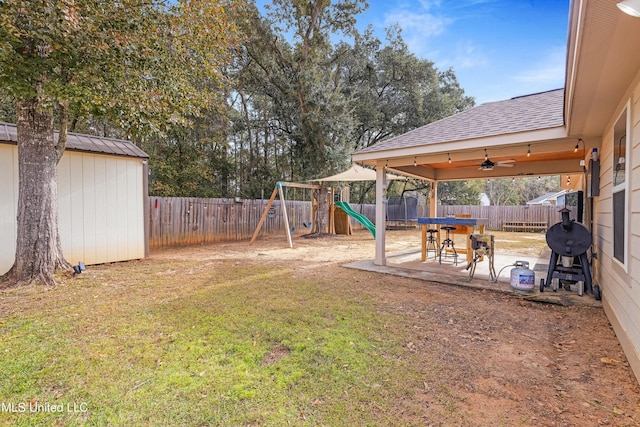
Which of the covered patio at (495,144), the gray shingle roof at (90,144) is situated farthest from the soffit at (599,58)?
the gray shingle roof at (90,144)

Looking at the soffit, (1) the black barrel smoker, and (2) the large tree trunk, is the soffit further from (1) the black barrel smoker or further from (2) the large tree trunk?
(2) the large tree trunk

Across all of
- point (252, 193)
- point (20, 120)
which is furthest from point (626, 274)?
point (252, 193)

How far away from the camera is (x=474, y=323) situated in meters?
3.10

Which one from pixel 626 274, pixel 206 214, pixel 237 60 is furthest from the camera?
pixel 237 60

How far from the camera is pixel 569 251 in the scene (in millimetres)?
3895

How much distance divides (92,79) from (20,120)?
129 cm

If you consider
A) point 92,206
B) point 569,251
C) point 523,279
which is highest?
point 92,206

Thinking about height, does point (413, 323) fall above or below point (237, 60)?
below

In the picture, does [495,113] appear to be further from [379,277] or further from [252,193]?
[252,193]

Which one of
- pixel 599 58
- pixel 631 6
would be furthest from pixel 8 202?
pixel 599 58
